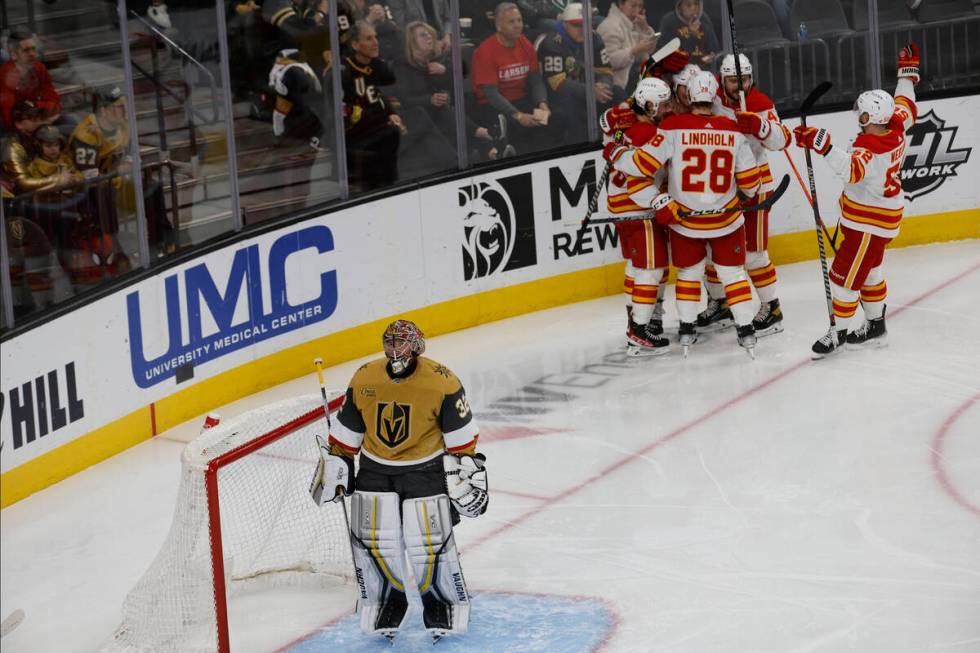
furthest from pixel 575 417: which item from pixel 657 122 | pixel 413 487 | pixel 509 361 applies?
pixel 413 487

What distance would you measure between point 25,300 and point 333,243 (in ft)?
5.92

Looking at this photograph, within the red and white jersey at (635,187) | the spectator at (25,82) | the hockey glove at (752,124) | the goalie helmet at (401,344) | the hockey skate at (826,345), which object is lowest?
the hockey skate at (826,345)

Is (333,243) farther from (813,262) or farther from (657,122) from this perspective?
(813,262)

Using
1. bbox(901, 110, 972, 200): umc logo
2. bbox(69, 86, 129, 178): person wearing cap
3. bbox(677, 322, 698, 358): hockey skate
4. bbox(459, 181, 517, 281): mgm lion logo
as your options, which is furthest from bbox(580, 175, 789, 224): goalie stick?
bbox(69, 86, 129, 178): person wearing cap

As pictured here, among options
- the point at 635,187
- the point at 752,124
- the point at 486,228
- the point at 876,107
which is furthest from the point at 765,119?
the point at 486,228

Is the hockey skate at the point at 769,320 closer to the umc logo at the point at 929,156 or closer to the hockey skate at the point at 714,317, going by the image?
the hockey skate at the point at 714,317

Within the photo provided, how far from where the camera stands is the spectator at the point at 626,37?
345 inches

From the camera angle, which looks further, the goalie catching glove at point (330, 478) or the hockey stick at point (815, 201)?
the hockey stick at point (815, 201)

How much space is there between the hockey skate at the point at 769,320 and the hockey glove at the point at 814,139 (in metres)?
0.99

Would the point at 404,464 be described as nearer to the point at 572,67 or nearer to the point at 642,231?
the point at 642,231

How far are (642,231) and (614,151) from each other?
1.33 ft

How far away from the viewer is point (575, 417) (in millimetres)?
6957

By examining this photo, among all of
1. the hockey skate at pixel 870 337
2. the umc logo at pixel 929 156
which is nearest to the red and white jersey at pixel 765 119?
the hockey skate at pixel 870 337

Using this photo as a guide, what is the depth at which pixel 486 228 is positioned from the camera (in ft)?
27.5
